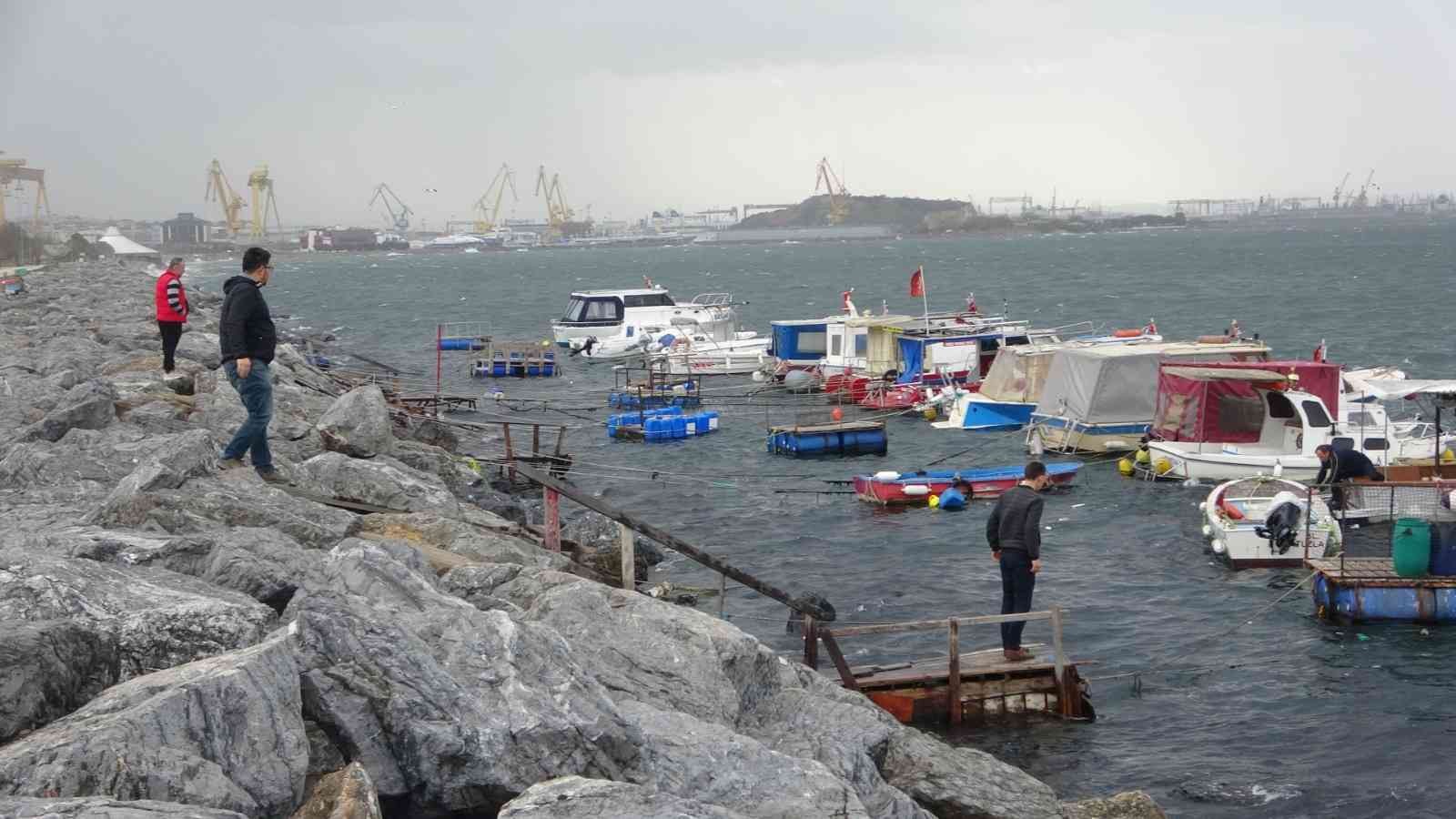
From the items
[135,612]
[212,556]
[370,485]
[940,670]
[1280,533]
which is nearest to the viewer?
[135,612]

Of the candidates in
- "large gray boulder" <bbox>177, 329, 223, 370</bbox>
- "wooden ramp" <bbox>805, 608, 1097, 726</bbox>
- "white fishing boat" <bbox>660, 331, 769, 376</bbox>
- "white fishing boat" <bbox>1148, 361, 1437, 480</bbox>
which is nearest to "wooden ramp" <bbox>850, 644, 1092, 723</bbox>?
"wooden ramp" <bbox>805, 608, 1097, 726</bbox>

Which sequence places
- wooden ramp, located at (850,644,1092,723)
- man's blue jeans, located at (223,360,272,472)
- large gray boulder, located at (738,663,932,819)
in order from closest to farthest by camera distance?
large gray boulder, located at (738,663,932,819) < man's blue jeans, located at (223,360,272,472) < wooden ramp, located at (850,644,1092,723)

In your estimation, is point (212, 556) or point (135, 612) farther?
point (212, 556)

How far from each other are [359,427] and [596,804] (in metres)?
13.0

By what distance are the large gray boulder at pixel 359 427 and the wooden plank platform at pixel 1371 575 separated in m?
12.4

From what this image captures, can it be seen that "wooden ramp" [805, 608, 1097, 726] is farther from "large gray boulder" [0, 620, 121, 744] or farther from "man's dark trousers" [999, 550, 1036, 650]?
"large gray boulder" [0, 620, 121, 744]

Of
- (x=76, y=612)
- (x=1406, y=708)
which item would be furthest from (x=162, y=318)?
(x=1406, y=708)

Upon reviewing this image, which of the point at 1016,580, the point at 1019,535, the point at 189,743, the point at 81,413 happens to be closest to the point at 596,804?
the point at 189,743

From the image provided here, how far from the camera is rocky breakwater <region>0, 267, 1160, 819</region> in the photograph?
251 inches

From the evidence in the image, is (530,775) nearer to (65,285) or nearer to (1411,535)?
(1411,535)

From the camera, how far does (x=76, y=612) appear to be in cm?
773

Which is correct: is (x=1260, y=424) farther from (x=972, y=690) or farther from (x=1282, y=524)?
(x=972, y=690)

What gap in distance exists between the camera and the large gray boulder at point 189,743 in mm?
5977

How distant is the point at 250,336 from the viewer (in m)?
12.0
